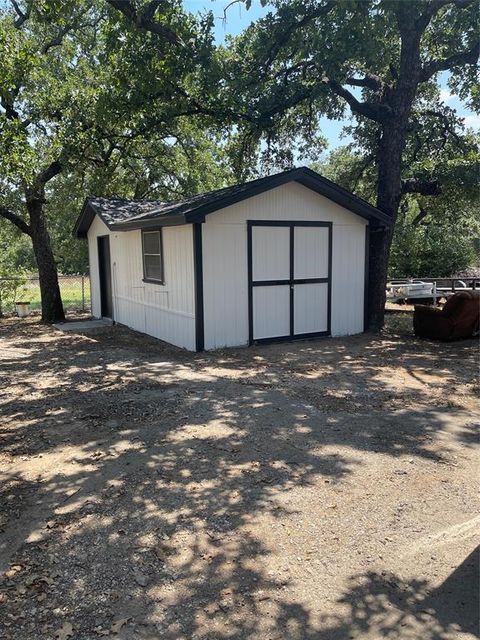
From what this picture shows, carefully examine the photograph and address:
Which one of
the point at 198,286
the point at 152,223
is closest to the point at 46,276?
the point at 152,223

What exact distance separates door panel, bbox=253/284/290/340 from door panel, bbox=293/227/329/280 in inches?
18.6

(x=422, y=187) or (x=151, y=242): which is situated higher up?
(x=422, y=187)

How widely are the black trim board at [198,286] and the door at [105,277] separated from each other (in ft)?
16.9

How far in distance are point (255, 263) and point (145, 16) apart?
15.2 ft

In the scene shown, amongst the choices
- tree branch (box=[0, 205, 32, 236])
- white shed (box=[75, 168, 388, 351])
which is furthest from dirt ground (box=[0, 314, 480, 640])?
tree branch (box=[0, 205, 32, 236])

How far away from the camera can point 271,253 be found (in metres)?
9.11

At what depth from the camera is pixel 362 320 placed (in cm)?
1061

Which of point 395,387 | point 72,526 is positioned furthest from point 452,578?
point 395,387

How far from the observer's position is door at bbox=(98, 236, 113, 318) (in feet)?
43.1

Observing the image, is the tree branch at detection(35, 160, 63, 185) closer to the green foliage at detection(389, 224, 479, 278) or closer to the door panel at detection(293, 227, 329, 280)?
the door panel at detection(293, 227, 329, 280)

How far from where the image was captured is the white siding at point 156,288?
345 inches

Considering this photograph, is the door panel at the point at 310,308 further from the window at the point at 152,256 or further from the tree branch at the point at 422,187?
the tree branch at the point at 422,187

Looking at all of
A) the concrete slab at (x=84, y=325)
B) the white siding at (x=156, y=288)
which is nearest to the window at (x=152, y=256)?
the white siding at (x=156, y=288)

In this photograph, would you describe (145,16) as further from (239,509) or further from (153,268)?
(239,509)
